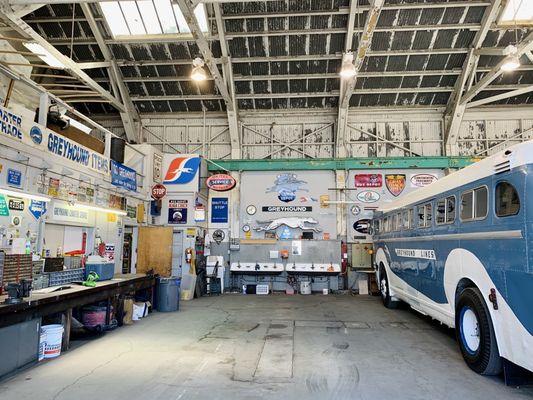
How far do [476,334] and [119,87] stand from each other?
1272 centimetres

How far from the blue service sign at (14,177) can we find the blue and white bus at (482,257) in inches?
284

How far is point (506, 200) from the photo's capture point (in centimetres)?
409

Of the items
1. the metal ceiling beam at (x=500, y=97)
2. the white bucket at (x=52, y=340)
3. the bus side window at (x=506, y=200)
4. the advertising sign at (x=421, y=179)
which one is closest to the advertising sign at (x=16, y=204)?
the white bucket at (x=52, y=340)

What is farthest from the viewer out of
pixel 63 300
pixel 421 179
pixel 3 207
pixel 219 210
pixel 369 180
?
pixel 219 210

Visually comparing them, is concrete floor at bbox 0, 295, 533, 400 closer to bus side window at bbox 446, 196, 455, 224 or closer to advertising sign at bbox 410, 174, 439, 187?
bus side window at bbox 446, 196, 455, 224

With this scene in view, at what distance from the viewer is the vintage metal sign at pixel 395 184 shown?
13.4m

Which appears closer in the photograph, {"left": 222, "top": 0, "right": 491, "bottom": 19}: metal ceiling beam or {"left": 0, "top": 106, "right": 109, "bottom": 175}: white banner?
{"left": 0, "top": 106, "right": 109, "bottom": 175}: white banner

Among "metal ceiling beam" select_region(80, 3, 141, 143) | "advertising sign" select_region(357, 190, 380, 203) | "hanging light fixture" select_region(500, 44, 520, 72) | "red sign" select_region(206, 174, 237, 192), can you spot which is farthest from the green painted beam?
"hanging light fixture" select_region(500, 44, 520, 72)

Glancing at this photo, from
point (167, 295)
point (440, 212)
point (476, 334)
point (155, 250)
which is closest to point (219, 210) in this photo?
point (155, 250)

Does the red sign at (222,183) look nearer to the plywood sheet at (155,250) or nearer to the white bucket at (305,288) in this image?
the plywood sheet at (155,250)

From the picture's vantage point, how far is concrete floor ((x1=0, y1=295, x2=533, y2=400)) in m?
4.06

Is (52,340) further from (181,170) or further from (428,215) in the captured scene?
(181,170)

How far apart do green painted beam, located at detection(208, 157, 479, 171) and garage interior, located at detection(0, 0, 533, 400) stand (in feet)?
0.23

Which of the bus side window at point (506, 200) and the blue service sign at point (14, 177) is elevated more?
the blue service sign at point (14, 177)
